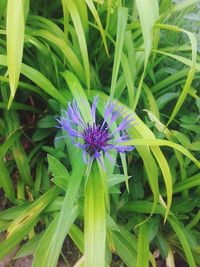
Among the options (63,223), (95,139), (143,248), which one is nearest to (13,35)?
(95,139)

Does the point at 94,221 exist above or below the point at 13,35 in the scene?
below

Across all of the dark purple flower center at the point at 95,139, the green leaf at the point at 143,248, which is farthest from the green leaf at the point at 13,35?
the green leaf at the point at 143,248

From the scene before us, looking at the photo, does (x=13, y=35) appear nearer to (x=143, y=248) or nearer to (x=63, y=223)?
(x=63, y=223)

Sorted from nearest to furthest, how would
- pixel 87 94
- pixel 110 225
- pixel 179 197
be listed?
1. pixel 110 225
2. pixel 87 94
3. pixel 179 197

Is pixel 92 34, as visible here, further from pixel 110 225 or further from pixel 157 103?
pixel 110 225

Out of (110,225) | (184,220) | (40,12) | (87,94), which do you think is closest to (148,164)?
(110,225)

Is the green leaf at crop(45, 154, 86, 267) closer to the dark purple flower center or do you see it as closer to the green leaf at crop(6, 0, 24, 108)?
the dark purple flower center

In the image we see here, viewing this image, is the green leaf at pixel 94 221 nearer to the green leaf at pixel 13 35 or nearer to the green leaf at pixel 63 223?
the green leaf at pixel 63 223

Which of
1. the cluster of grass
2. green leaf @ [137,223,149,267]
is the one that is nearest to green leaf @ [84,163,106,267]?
the cluster of grass
